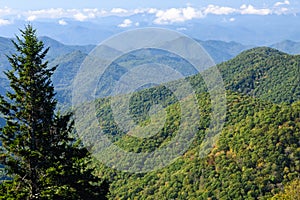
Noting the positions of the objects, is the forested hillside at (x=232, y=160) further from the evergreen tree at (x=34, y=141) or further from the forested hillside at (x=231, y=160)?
the evergreen tree at (x=34, y=141)

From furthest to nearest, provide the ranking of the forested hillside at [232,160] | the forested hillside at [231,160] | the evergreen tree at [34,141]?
the forested hillside at [232,160] < the forested hillside at [231,160] < the evergreen tree at [34,141]

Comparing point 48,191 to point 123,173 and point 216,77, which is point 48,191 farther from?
point 216,77

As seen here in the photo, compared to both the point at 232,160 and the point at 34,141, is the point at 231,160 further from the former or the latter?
the point at 34,141

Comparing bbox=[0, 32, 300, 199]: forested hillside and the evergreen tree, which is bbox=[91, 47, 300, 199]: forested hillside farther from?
the evergreen tree

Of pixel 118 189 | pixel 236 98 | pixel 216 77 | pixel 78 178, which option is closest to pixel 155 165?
pixel 118 189

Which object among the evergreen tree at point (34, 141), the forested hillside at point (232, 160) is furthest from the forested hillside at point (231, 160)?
the evergreen tree at point (34, 141)

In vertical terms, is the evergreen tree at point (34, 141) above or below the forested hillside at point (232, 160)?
above

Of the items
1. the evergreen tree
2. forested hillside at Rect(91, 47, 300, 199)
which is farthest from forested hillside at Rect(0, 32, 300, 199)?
the evergreen tree

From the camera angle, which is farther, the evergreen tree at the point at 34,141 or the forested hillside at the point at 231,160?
the forested hillside at the point at 231,160

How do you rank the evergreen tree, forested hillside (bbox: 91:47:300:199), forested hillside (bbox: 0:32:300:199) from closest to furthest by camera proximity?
the evergreen tree
forested hillside (bbox: 0:32:300:199)
forested hillside (bbox: 91:47:300:199)
